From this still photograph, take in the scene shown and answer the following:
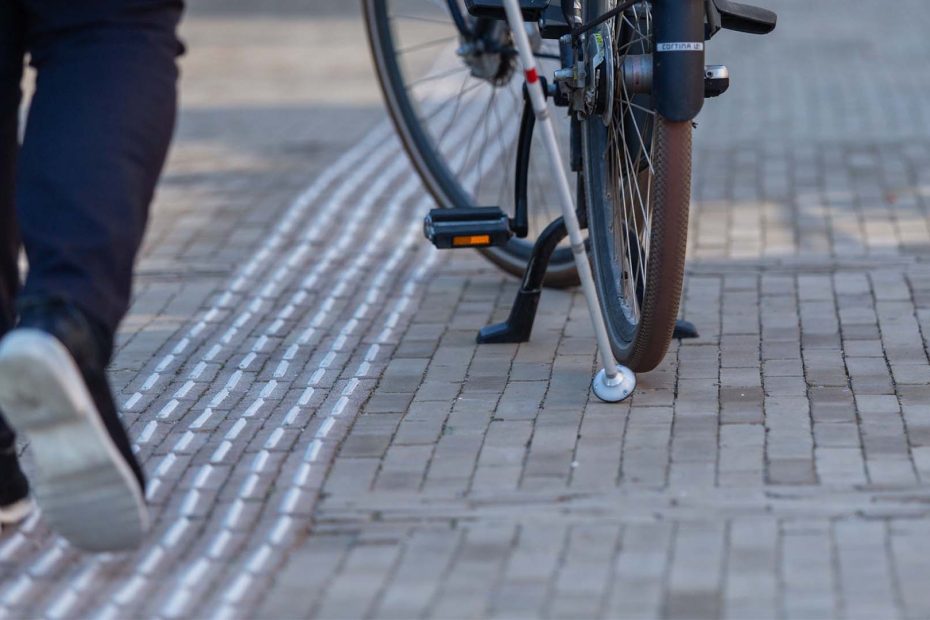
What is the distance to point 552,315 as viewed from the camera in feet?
14.4

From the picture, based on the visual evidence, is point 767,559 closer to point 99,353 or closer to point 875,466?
point 875,466

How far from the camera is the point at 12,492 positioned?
306cm

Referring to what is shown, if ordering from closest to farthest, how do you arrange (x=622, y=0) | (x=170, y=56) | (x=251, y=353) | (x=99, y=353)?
(x=99, y=353) < (x=170, y=56) < (x=622, y=0) < (x=251, y=353)

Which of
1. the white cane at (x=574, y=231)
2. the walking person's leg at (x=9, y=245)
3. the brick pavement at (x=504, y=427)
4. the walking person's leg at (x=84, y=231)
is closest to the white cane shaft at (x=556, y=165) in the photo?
the white cane at (x=574, y=231)

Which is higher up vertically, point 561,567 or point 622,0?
point 622,0

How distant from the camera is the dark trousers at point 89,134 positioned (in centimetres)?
265

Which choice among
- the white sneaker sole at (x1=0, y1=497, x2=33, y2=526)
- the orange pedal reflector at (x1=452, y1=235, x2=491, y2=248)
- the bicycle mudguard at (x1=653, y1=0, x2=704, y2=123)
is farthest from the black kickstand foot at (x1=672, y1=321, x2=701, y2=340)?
the white sneaker sole at (x1=0, y1=497, x2=33, y2=526)

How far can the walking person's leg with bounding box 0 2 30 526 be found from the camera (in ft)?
9.62

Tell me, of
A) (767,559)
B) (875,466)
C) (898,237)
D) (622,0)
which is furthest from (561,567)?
(898,237)

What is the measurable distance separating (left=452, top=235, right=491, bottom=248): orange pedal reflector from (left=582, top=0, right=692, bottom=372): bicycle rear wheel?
31cm

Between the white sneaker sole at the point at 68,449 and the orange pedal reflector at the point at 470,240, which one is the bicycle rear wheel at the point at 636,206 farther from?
the white sneaker sole at the point at 68,449

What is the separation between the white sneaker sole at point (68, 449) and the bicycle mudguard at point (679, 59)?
133cm

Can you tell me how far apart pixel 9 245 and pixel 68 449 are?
64 cm

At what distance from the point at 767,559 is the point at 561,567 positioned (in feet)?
1.19
